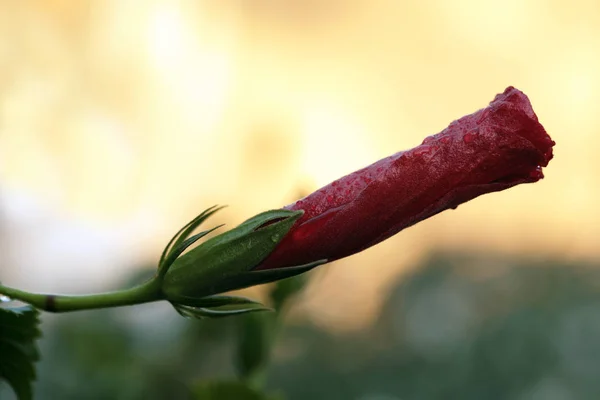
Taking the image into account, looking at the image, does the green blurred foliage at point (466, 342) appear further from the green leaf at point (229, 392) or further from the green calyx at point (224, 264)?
the green calyx at point (224, 264)

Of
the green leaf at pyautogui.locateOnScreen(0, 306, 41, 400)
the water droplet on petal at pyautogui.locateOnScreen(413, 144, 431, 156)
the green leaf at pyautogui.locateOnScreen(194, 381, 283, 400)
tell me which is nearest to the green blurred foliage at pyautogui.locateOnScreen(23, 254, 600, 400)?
the green leaf at pyautogui.locateOnScreen(194, 381, 283, 400)

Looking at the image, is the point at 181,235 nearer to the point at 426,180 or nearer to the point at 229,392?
the point at 426,180

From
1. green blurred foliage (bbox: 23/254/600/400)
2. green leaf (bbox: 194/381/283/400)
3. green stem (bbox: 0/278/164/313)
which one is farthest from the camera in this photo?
green blurred foliage (bbox: 23/254/600/400)

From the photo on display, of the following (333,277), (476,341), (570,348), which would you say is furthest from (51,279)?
(570,348)

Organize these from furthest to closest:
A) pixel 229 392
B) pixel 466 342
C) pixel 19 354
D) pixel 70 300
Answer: pixel 466 342 → pixel 229 392 → pixel 19 354 → pixel 70 300

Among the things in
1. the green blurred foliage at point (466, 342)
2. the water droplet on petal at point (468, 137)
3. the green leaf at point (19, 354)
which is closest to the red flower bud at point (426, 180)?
the water droplet on petal at point (468, 137)

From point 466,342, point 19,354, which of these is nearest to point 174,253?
point 19,354

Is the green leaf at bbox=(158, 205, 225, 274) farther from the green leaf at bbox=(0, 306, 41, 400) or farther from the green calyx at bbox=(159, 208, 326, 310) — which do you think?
the green leaf at bbox=(0, 306, 41, 400)
